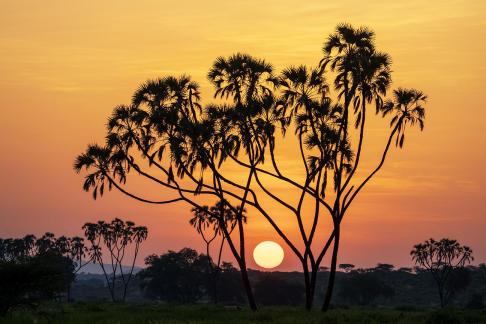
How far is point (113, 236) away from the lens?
155 m

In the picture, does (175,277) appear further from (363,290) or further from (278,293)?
(363,290)

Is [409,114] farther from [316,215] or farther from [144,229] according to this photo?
[144,229]

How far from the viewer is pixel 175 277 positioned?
5842 inches

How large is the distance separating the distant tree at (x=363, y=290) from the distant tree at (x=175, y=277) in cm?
3040

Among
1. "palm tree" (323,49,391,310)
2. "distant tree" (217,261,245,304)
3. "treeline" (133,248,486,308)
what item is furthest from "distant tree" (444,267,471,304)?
"palm tree" (323,49,391,310)

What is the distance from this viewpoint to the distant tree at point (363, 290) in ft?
501

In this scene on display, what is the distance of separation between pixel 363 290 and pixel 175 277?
39008 millimetres

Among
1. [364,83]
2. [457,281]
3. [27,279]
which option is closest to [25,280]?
[27,279]

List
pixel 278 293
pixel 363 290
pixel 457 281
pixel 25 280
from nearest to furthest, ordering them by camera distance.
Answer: pixel 25 280
pixel 278 293
pixel 457 281
pixel 363 290

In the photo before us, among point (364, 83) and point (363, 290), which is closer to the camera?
point (364, 83)

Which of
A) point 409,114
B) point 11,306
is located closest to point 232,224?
point 409,114

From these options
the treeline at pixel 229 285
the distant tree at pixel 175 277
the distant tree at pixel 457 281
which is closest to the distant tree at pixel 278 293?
the treeline at pixel 229 285

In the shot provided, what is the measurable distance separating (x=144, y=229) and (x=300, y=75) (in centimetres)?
10727

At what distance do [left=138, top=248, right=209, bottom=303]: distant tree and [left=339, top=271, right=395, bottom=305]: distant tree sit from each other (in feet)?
99.7
